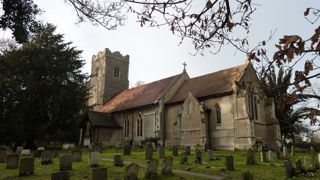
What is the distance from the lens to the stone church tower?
4506cm

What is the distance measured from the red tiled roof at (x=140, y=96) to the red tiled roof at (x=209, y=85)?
1.52 m

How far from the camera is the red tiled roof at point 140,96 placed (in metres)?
32.2

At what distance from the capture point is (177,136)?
93.5ft

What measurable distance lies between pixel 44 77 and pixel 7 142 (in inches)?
247

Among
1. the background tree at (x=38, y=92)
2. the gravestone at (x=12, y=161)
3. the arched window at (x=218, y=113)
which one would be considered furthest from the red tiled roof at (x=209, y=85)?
the gravestone at (x=12, y=161)

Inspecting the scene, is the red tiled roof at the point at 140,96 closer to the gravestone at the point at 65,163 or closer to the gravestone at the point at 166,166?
the gravestone at the point at 65,163

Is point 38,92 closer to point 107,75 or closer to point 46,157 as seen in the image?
point 46,157

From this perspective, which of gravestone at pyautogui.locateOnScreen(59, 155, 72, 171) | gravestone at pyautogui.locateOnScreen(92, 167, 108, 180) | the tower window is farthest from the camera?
the tower window

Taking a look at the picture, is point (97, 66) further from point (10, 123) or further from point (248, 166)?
point (248, 166)

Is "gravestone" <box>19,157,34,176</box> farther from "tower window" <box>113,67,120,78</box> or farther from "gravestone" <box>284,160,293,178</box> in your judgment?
"tower window" <box>113,67,120,78</box>

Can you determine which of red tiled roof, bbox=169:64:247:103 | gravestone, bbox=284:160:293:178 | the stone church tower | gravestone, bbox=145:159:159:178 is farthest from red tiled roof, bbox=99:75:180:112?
gravestone, bbox=284:160:293:178

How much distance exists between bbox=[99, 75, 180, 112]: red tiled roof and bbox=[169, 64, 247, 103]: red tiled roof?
1.52m

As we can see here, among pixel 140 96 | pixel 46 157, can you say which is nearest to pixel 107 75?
pixel 140 96

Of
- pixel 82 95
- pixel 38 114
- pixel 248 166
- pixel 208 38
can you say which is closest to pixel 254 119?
pixel 248 166
